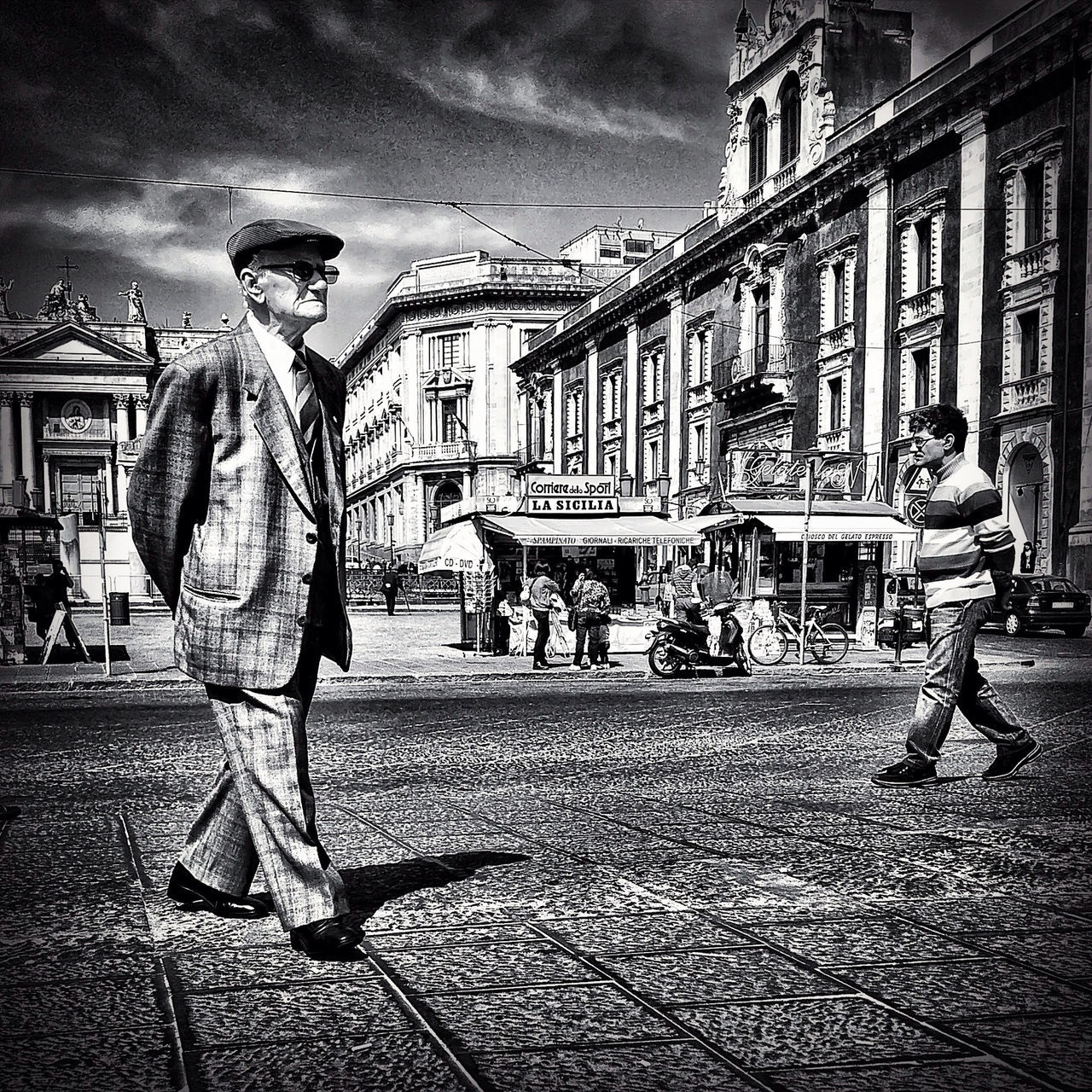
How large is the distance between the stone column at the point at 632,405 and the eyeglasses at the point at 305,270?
1768 inches

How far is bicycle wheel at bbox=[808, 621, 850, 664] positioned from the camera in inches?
722

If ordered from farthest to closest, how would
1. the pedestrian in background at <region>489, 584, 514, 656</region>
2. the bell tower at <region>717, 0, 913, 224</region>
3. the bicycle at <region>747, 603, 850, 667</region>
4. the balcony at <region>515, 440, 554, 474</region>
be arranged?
1. the balcony at <region>515, 440, 554, 474</region>
2. the bell tower at <region>717, 0, 913, 224</region>
3. the pedestrian in background at <region>489, 584, 514, 656</region>
4. the bicycle at <region>747, 603, 850, 667</region>

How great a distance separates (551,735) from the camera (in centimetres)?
827

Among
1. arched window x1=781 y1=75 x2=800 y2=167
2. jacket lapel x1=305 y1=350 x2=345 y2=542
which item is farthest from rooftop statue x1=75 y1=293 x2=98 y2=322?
jacket lapel x1=305 y1=350 x2=345 y2=542

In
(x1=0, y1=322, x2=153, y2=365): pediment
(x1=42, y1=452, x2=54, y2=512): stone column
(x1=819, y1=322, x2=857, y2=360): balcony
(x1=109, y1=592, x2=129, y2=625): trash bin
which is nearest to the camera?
(x1=109, y1=592, x2=129, y2=625): trash bin

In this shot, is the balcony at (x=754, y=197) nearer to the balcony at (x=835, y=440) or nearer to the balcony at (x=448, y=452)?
the balcony at (x=835, y=440)

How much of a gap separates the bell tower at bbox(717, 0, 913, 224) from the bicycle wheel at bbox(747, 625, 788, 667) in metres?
20.6

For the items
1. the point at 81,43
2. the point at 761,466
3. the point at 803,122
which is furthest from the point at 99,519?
the point at 803,122

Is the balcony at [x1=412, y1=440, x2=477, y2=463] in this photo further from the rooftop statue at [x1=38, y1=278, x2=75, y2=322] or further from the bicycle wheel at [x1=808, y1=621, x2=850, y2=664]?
the bicycle wheel at [x1=808, y1=621, x2=850, y2=664]

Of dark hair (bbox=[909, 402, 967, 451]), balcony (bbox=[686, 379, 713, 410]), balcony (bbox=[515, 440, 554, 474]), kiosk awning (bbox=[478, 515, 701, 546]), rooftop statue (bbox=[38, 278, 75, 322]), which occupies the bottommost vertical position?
kiosk awning (bbox=[478, 515, 701, 546])

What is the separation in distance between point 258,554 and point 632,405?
4671 cm

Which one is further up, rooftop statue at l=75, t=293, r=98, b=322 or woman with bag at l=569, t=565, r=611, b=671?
rooftop statue at l=75, t=293, r=98, b=322

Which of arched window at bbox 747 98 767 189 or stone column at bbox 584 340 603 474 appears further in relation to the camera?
stone column at bbox 584 340 603 474

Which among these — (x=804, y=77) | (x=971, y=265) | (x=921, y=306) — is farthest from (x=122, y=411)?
(x=971, y=265)
